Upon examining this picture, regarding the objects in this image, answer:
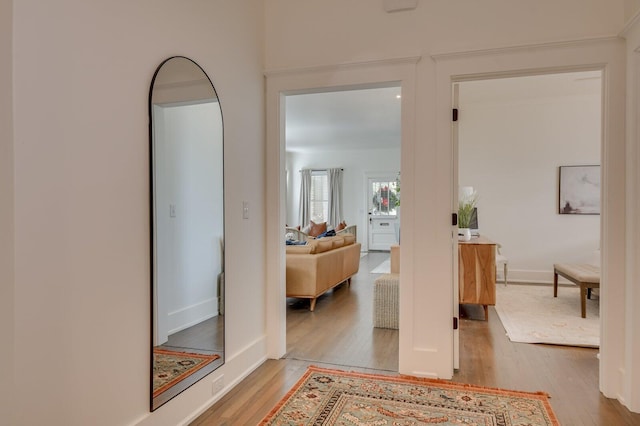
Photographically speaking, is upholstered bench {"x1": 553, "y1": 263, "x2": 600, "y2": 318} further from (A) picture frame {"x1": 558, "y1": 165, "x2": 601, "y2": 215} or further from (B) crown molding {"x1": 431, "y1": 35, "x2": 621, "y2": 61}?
(B) crown molding {"x1": 431, "y1": 35, "x2": 621, "y2": 61}

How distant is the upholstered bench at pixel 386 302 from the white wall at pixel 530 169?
313 cm

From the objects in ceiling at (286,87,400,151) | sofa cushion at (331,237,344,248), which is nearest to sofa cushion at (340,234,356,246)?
sofa cushion at (331,237,344,248)

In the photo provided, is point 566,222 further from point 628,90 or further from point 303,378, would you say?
point 303,378

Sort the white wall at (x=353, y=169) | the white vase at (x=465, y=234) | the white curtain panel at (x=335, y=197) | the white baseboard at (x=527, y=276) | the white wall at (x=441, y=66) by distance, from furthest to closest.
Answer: the white curtain panel at (x=335, y=197) < the white wall at (x=353, y=169) < the white baseboard at (x=527, y=276) < the white vase at (x=465, y=234) < the white wall at (x=441, y=66)

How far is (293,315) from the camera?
14.6ft

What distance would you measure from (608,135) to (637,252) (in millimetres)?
718

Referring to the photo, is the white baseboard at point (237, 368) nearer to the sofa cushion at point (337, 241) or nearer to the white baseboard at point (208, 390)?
the white baseboard at point (208, 390)

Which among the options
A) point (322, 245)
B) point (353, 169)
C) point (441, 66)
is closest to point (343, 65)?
point (441, 66)

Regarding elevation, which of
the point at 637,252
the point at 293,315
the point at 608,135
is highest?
the point at 608,135

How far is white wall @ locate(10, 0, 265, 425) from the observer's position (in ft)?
4.43

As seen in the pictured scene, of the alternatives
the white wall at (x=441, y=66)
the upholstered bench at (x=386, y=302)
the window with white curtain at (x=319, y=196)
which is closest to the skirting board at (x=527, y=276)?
the upholstered bench at (x=386, y=302)

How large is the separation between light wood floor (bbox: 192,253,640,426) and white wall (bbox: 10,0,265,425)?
457 millimetres

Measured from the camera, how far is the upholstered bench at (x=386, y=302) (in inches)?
152

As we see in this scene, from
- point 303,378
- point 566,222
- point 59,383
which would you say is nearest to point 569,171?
point 566,222
